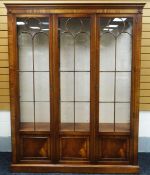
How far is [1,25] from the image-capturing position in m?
4.59

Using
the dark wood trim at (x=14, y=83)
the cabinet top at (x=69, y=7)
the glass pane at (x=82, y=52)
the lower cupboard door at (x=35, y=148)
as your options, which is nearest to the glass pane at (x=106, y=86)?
the glass pane at (x=82, y=52)

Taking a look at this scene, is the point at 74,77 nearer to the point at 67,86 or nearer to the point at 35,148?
the point at 67,86

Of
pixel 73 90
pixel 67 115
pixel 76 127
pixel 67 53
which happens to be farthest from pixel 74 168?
pixel 67 53

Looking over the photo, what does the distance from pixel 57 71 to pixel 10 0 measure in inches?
61.1

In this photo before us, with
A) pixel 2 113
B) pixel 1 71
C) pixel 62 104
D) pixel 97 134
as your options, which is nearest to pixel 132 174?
pixel 97 134

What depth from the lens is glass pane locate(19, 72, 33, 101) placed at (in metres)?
4.09

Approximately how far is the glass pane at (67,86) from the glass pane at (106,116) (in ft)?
1.55

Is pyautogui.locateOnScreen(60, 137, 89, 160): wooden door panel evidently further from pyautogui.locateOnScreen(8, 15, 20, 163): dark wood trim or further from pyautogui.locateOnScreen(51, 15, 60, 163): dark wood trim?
pyautogui.locateOnScreen(8, 15, 20, 163): dark wood trim

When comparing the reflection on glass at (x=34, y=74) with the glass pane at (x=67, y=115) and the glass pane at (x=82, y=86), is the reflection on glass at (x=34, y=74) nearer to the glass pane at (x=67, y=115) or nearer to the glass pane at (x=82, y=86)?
the glass pane at (x=67, y=115)

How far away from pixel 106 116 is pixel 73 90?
0.62m

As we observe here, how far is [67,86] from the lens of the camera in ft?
13.6

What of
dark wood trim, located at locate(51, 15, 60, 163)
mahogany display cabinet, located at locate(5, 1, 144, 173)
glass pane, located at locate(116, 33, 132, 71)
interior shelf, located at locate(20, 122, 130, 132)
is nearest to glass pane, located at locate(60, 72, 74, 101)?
mahogany display cabinet, located at locate(5, 1, 144, 173)

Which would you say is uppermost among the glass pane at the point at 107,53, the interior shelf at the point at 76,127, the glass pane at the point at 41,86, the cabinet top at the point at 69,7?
the cabinet top at the point at 69,7

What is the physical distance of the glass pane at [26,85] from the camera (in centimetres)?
409
